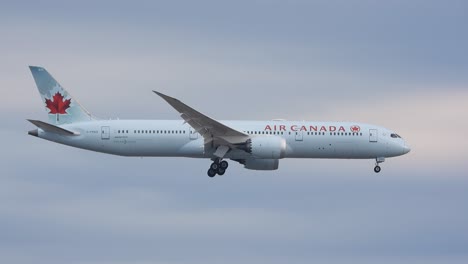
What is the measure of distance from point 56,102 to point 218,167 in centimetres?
1131

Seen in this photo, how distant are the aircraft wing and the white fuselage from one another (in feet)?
2.80

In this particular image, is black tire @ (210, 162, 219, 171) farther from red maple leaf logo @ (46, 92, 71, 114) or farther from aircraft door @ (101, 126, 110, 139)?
red maple leaf logo @ (46, 92, 71, 114)

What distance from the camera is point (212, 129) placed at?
95750 millimetres

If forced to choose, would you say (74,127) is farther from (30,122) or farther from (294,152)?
(294,152)

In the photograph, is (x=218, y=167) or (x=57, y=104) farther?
(x=57, y=104)

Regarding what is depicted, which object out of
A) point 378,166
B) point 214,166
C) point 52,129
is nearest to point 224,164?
point 214,166

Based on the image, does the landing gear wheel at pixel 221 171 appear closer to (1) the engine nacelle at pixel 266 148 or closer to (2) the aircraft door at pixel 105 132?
(1) the engine nacelle at pixel 266 148

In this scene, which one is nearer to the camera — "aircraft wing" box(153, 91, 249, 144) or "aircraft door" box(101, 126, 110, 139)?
"aircraft wing" box(153, 91, 249, 144)

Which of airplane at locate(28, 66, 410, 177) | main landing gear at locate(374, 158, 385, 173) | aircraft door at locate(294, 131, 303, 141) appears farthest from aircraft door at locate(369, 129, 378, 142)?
aircraft door at locate(294, 131, 303, 141)

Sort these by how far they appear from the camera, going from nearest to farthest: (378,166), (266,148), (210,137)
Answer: (266,148) < (210,137) < (378,166)

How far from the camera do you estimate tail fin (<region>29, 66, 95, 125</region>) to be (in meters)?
98.6

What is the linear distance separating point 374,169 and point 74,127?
762 inches

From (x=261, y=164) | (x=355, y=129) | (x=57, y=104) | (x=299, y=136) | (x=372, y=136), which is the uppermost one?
(x=57, y=104)

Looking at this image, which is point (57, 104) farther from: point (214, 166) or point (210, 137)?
point (214, 166)
